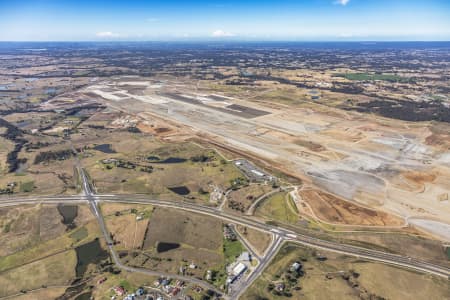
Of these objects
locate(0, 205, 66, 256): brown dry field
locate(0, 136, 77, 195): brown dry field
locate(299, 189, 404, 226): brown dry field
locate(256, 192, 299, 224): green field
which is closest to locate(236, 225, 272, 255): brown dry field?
locate(256, 192, 299, 224): green field

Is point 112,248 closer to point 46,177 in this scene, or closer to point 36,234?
point 36,234

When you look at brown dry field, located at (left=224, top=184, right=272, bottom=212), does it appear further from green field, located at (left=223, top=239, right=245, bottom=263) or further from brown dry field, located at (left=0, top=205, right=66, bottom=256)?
brown dry field, located at (left=0, top=205, right=66, bottom=256)

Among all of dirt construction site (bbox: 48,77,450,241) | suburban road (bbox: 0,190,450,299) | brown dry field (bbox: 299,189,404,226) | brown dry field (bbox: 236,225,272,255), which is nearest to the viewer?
suburban road (bbox: 0,190,450,299)

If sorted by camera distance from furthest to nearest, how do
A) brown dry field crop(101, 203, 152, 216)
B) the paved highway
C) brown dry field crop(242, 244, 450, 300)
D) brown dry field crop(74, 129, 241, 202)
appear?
brown dry field crop(74, 129, 241, 202) → brown dry field crop(101, 203, 152, 216) → the paved highway → brown dry field crop(242, 244, 450, 300)

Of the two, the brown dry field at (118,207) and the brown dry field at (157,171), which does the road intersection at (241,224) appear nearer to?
the brown dry field at (118,207)

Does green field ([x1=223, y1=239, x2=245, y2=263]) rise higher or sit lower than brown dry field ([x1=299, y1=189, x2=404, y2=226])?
lower

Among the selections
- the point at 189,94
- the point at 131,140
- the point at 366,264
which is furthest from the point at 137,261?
the point at 189,94

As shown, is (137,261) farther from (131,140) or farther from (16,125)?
(16,125)

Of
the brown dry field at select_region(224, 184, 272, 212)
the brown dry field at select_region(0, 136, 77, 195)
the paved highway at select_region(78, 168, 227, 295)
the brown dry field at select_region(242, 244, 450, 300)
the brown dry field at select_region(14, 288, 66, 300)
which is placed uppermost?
the brown dry field at select_region(0, 136, 77, 195)
